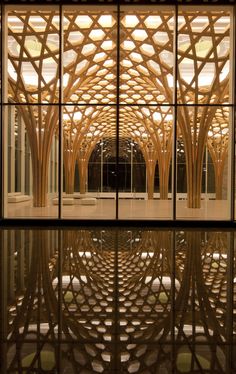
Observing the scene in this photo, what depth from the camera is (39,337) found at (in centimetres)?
434

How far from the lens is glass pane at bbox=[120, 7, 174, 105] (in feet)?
60.7

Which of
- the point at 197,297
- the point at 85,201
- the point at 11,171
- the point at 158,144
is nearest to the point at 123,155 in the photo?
the point at 158,144

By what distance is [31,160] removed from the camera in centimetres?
1820

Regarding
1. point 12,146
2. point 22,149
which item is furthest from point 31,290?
point 22,149

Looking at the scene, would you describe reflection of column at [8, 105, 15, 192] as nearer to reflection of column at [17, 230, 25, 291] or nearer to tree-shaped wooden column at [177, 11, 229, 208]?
tree-shaped wooden column at [177, 11, 229, 208]

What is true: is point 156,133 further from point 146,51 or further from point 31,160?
point 31,160

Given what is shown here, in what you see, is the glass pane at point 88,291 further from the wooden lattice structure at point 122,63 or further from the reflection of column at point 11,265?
the wooden lattice structure at point 122,63

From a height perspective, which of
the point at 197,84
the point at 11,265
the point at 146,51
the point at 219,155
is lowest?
the point at 11,265

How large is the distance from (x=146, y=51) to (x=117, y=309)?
58.4ft

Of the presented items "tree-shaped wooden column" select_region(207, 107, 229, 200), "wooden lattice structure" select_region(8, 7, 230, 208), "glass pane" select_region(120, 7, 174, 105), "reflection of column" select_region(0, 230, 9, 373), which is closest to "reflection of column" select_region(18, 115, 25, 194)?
"wooden lattice structure" select_region(8, 7, 230, 208)

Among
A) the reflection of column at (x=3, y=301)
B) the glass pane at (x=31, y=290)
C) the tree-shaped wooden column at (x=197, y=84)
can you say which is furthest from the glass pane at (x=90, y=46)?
the reflection of column at (x=3, y=301)

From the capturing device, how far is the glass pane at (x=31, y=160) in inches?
680

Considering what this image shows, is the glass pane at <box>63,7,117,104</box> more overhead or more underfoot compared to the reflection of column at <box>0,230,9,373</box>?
more overhead

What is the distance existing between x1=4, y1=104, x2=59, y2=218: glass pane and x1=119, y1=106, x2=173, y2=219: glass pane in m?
5.71
